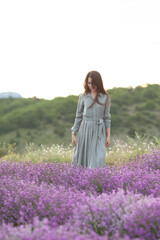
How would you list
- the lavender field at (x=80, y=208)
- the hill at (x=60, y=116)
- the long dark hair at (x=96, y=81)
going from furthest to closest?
the hill at (x=60, y=116), the long dark hair at (x=96, y=81), the lavender field at (x=80, y=208)

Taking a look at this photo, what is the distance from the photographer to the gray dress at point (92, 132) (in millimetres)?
5289

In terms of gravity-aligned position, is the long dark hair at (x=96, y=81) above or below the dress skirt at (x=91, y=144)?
above

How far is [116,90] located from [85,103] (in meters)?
18.6

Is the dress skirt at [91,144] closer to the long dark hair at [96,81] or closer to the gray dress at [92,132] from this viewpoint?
the gray dress at [92,132]

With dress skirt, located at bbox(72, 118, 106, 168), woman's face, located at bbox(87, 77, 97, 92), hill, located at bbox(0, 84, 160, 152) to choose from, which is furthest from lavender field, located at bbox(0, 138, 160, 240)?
hill, located at bbox(0, 84, 160, 152)

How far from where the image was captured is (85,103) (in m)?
5.41

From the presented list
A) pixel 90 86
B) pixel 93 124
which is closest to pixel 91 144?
pixel 93 124

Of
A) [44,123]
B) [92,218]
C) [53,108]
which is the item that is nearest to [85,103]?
[92,218]

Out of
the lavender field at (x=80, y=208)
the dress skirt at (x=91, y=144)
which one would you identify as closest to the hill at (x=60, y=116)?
the dress skirt at (x=91, y=144)

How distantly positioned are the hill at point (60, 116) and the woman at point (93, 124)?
11449mm

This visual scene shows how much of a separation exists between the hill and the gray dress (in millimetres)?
11423

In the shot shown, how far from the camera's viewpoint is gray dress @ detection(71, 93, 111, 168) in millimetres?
5289

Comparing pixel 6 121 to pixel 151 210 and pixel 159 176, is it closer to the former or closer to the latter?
pixel 159 176

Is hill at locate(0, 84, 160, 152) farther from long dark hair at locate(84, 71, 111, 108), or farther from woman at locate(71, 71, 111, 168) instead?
long dark hair at locate(84, 71, 111, 108)
